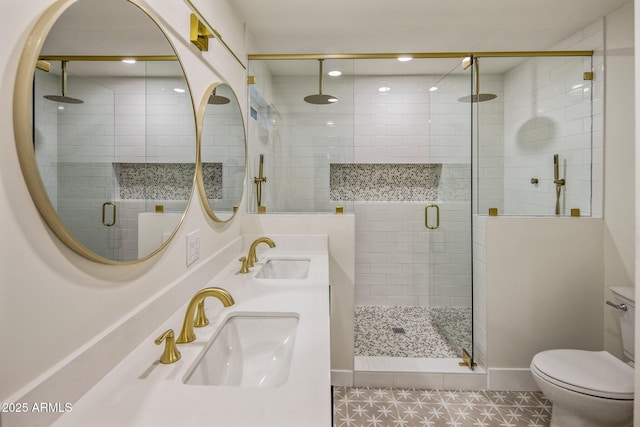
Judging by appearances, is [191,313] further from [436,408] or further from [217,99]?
[436,408]

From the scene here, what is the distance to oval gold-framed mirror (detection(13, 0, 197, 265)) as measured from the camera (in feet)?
2.21

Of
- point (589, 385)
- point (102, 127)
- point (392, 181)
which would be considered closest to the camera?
point (102, 127)

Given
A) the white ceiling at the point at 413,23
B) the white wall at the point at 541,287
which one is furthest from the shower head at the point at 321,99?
the white wall at the point at 541,287

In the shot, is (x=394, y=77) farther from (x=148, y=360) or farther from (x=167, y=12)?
(x=148, y=360)

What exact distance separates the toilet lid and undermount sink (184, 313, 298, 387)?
151cm

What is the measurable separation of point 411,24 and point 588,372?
242 cm

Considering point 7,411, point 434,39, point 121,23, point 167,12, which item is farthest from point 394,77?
point 7,411

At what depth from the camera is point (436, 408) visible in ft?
7.05

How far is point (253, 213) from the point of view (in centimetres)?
249

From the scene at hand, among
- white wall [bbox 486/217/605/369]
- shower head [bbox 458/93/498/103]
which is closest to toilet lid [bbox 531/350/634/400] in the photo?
white wall [bbox 486/217/605/369]

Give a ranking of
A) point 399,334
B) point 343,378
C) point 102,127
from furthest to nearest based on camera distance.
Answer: point 399,334, point 343,378, point 102,127

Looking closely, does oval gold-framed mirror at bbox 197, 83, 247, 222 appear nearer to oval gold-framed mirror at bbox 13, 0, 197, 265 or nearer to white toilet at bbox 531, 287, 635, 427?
oval gold-framed mirror at bbox 13, 0, 197, 265

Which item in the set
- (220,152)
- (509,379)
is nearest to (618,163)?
(509,379)

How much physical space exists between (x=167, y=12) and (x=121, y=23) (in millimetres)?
346
